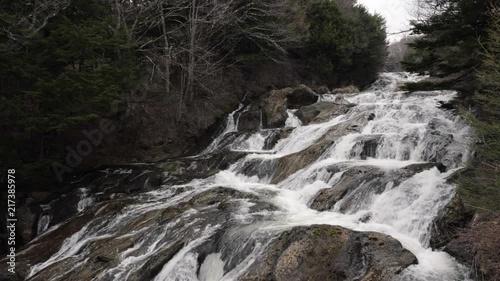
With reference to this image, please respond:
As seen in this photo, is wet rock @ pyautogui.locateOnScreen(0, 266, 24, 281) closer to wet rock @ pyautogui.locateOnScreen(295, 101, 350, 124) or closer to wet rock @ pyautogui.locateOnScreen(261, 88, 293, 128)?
wet rock @ pyautogui.locateOnScreen(295, 101, 350, 124)

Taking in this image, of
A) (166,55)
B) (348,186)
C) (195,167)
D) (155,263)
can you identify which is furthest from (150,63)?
(155,263)

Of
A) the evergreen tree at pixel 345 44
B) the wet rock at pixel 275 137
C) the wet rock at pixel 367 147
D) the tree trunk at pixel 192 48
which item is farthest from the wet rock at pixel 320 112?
the evergreen tree at pixel 345 44

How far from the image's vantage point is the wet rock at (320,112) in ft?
54.6

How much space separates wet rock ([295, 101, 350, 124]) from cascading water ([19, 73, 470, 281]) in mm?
2524

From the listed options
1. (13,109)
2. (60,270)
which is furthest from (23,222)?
(60,270)

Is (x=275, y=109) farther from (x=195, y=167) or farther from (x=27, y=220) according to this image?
(x=27, y=220)

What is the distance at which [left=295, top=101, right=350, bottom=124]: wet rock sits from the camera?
656 inches

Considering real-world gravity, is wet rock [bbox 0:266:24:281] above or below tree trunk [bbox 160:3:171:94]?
below

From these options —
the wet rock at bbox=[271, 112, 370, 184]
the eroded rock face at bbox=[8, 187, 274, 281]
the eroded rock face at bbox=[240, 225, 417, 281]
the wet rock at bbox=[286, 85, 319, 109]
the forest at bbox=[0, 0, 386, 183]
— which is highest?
the forest at bbox=[0, 0, 386, 183]

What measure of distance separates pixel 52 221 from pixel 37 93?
4.28 m

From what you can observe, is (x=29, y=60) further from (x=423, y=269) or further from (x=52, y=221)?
(x=423, y=269)

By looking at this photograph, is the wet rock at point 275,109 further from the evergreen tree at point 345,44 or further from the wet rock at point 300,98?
the evergreen tree at point 345,44

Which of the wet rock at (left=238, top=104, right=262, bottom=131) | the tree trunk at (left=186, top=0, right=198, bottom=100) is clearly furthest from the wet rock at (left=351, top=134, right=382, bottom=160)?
the tree trunk at (left=186, top=0, right=198, bottom=100)

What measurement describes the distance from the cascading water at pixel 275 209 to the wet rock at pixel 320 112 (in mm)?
2524
